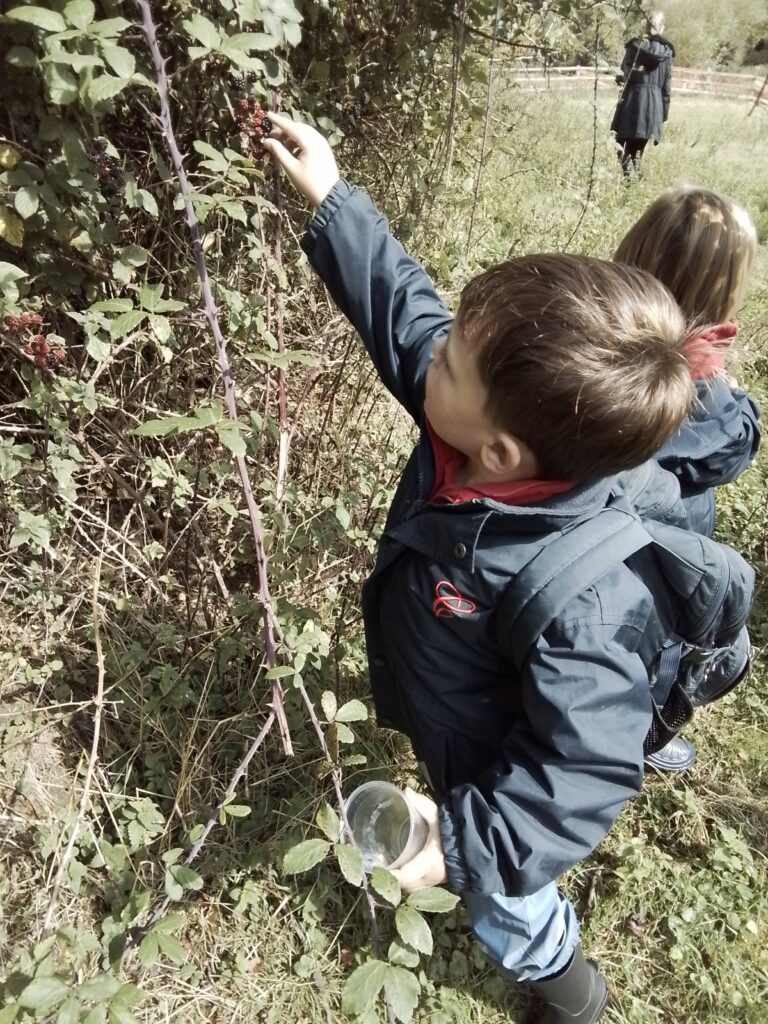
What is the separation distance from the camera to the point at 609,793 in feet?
4.22

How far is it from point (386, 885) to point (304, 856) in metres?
0.17

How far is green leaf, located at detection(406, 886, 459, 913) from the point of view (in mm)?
1168

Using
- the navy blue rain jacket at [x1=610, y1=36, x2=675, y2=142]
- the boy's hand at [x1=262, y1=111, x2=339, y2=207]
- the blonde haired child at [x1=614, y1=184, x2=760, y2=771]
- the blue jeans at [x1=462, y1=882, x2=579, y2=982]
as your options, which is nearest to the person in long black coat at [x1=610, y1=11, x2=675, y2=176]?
the navy blue rain jacket at [x1=610, y1=36, x2=675, y2=142]

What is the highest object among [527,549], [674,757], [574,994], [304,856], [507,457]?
[507,457]

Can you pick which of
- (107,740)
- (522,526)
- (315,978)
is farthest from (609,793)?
(107,740)

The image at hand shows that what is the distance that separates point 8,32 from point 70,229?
0.44m

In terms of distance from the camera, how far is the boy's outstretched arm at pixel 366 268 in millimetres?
1661

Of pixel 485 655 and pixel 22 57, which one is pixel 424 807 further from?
pixel 22 57

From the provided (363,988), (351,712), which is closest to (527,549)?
(351,712)

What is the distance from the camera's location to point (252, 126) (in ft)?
5.32

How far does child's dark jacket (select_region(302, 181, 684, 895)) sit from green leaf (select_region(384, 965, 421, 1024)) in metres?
0.17

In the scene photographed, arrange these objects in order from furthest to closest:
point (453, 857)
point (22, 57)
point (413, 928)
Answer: point (22, 57)
point (453, 857)
point (413, 928)

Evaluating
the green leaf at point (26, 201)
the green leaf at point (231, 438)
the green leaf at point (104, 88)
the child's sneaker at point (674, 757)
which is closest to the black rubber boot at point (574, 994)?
the child's sneaker at point (674, 757)

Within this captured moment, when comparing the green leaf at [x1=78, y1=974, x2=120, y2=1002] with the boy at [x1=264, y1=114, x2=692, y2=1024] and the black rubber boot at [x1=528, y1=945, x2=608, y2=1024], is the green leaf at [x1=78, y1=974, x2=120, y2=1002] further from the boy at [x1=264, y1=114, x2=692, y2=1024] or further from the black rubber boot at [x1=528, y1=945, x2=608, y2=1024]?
the black rubber boot at [x1=528, y1=945, x2=608, y2=1024]
